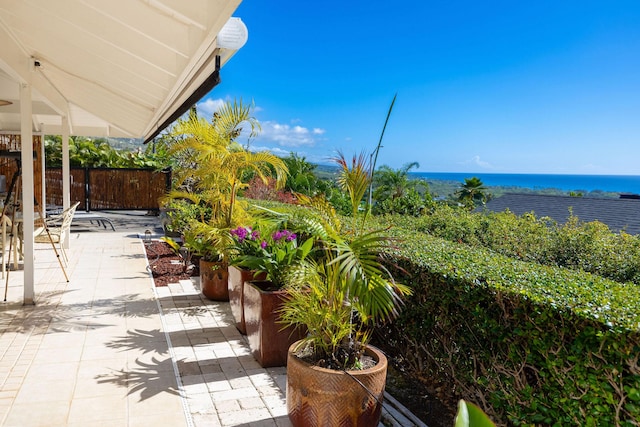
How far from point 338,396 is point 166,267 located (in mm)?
5941

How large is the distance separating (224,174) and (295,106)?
100965 millimetres

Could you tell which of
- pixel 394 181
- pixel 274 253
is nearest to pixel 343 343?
pixel 274 253

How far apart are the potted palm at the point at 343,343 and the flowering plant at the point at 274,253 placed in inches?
38.5

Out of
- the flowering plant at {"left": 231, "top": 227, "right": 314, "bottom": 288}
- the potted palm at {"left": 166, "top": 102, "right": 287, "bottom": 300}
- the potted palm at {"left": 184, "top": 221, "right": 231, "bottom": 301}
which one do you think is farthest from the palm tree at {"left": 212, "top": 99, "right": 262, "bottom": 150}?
the flowering plant at {"left": 231, "top": 227, "right": 314, "bottom": 288}

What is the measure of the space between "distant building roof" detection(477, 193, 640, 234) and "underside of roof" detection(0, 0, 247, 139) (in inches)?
458

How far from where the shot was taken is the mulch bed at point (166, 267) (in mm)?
7434

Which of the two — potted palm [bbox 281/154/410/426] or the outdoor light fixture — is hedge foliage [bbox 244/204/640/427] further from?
the outdoor light fixture

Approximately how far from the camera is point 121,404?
11.4ft

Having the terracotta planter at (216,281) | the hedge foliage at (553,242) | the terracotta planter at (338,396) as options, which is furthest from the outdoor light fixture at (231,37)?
the hedge foliage at (553,242)

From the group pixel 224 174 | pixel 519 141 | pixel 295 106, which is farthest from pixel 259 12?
pixel 224 174

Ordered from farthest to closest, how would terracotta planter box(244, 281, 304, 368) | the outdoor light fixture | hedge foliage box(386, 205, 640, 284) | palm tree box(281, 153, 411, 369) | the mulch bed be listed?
the mulch bed < hedge foliage box(386, 205, 640, 284) < terracotta planter box(244, 281, 304, 368) < palm tree box(281, 153, 411, 369) < the outdoor light fixture

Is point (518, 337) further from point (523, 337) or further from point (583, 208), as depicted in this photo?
point (583, 208)

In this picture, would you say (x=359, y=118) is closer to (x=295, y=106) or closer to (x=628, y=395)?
(x=295, y=106)

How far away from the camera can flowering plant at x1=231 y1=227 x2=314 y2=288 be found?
14.5ft
